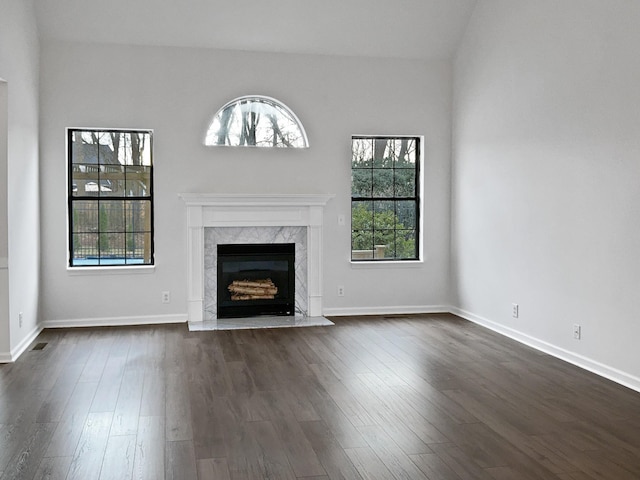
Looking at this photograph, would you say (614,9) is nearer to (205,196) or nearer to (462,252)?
(462,252)

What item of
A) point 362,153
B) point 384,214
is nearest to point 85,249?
point 362,153

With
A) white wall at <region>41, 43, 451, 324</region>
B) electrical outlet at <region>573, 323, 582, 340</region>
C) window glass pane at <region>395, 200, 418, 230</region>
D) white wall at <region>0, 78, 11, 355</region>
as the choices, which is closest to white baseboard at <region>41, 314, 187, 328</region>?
white wall at <region>41, 43, 451, 324</region>

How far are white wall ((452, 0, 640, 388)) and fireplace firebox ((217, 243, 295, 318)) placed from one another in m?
2.04

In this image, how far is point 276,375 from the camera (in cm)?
511

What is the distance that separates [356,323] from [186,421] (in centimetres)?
353

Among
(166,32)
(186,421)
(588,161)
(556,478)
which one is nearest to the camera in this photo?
(556,478)

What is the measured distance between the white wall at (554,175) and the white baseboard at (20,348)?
458cm

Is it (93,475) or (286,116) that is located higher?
(286,116)

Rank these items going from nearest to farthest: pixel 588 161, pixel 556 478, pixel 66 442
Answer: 1. pixel 556 478
2. pixel 66 442
3. pixel 588 161

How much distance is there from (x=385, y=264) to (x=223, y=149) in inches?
91.1

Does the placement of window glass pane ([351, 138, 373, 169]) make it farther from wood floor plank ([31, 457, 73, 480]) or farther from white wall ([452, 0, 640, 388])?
wood floor plank ([31, 457, 73, 480])

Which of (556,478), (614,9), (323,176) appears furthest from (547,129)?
(556,478)

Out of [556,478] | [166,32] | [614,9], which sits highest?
[166,32]

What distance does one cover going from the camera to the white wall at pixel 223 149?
7.04m
